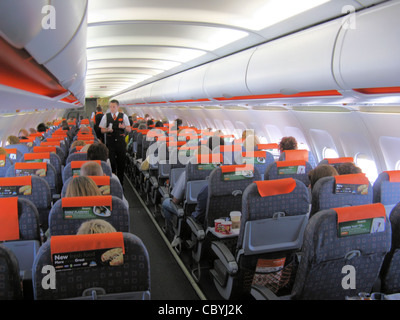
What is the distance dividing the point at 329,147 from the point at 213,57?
3137 millimetres

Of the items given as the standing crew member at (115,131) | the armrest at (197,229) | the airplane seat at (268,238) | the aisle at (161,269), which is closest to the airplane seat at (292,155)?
the armrest at (197,229)

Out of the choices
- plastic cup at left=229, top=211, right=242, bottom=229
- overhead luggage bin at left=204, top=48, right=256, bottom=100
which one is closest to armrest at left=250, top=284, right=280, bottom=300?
plastic cup at left=229, top=211, right=242, bottom=229

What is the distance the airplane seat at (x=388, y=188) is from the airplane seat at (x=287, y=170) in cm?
104

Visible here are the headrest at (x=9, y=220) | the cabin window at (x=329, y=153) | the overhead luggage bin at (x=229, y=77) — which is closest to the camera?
the headrest at (x=9, y=220)

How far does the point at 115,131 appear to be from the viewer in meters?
7.55

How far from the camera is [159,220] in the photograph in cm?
648

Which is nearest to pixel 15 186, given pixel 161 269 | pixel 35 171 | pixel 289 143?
pixel 35 171

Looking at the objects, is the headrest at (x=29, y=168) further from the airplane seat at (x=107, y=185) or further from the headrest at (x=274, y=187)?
the headrest at (x=274, y=187)

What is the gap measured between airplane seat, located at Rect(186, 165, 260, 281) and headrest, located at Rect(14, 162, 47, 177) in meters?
2.21

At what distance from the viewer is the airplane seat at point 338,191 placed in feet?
10.8

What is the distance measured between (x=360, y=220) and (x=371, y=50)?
47.1 inches

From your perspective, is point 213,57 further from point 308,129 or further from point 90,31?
point 308,129
